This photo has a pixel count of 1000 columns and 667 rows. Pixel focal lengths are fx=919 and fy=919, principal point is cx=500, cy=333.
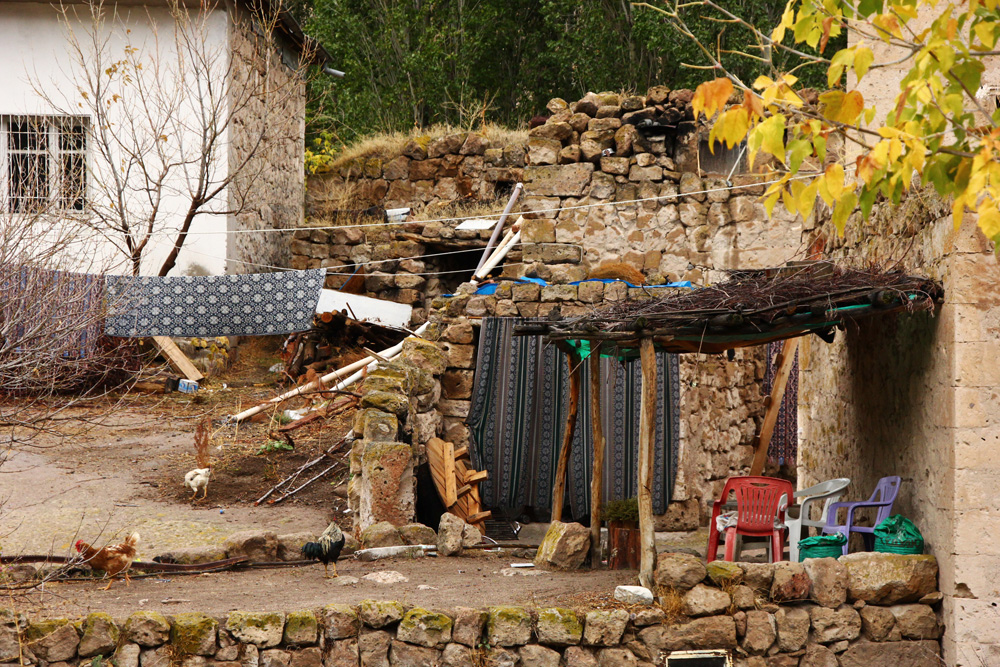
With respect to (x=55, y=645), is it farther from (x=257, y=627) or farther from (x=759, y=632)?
(x=759, y=632)

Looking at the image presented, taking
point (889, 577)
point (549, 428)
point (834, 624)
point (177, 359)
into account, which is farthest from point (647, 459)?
point (177, 359)

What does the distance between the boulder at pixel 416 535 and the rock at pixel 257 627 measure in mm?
2086

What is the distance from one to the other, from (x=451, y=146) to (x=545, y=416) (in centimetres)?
710

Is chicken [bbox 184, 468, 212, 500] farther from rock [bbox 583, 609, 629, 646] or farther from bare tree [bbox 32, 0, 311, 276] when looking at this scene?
rock [bbox 583, 609, 629, 646]

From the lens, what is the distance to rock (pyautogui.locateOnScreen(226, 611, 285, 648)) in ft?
17.1

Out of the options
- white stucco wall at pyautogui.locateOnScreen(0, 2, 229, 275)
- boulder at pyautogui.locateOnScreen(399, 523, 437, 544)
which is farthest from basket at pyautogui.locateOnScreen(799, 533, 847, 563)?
white stucco wall at pyautogui.locateOnScreen(0, 2, 229, 275)

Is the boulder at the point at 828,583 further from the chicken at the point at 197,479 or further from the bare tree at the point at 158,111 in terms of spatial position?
the bare tree at the point at 158,111

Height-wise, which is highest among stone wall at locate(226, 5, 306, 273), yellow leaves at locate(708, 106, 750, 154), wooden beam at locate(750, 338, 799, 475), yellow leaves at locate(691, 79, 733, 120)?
stone wall at locate(226, 5, 306, 273)

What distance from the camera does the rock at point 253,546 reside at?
689 centimetres

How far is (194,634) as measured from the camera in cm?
516

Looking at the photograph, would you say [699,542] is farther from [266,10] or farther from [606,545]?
[266,10]

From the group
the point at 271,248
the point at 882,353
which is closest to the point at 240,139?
the point at 271,248

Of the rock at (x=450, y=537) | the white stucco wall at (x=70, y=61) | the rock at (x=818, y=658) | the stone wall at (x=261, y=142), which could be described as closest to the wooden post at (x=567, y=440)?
the rock at (x=450, y=537)

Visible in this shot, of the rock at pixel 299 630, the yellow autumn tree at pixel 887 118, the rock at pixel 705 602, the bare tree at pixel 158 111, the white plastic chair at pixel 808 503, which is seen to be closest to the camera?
the yellow autumn tree at pixel 887 118
